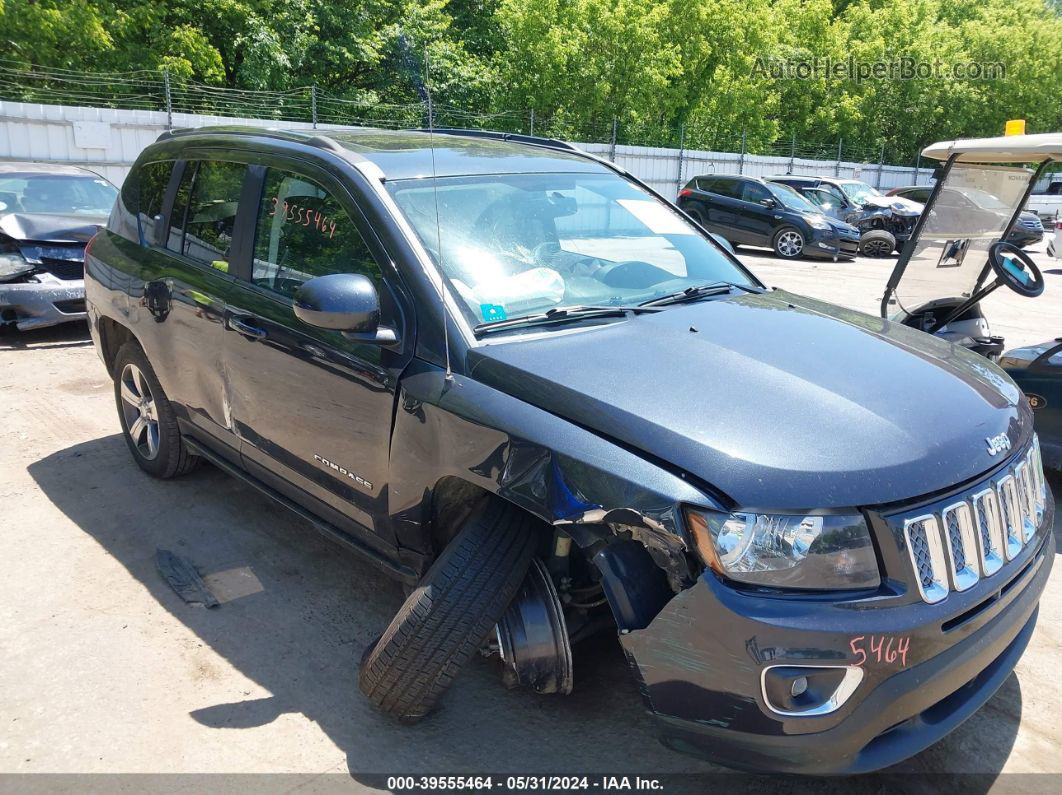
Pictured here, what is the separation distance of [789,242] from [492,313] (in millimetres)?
15506

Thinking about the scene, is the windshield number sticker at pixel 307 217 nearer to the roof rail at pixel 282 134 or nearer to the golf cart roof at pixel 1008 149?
the roof rail at pixel 282 134

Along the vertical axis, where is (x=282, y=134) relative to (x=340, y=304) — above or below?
above

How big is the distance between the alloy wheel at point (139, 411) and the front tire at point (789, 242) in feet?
48.0

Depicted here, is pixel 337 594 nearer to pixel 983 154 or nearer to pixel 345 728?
A: pixel 345 728

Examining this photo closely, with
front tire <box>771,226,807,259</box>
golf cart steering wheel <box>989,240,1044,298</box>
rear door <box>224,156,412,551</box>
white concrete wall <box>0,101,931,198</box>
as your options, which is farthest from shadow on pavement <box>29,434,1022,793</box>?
front tire <box>771,226,807,259</box>

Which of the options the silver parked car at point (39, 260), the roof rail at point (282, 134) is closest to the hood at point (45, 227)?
the silver parked car at point (39, 260)

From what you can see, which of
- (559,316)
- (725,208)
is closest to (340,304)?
(559,316)

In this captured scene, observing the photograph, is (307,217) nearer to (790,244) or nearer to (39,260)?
(39,260)

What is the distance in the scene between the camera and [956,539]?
2271mm

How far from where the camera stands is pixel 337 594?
12.2 feet

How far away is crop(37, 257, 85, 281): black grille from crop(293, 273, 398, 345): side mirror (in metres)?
5.88

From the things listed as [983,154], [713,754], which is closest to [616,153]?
[983,154]

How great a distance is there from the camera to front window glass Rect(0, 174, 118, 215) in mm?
8213

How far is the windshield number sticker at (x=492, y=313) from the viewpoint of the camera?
2.86 meters
